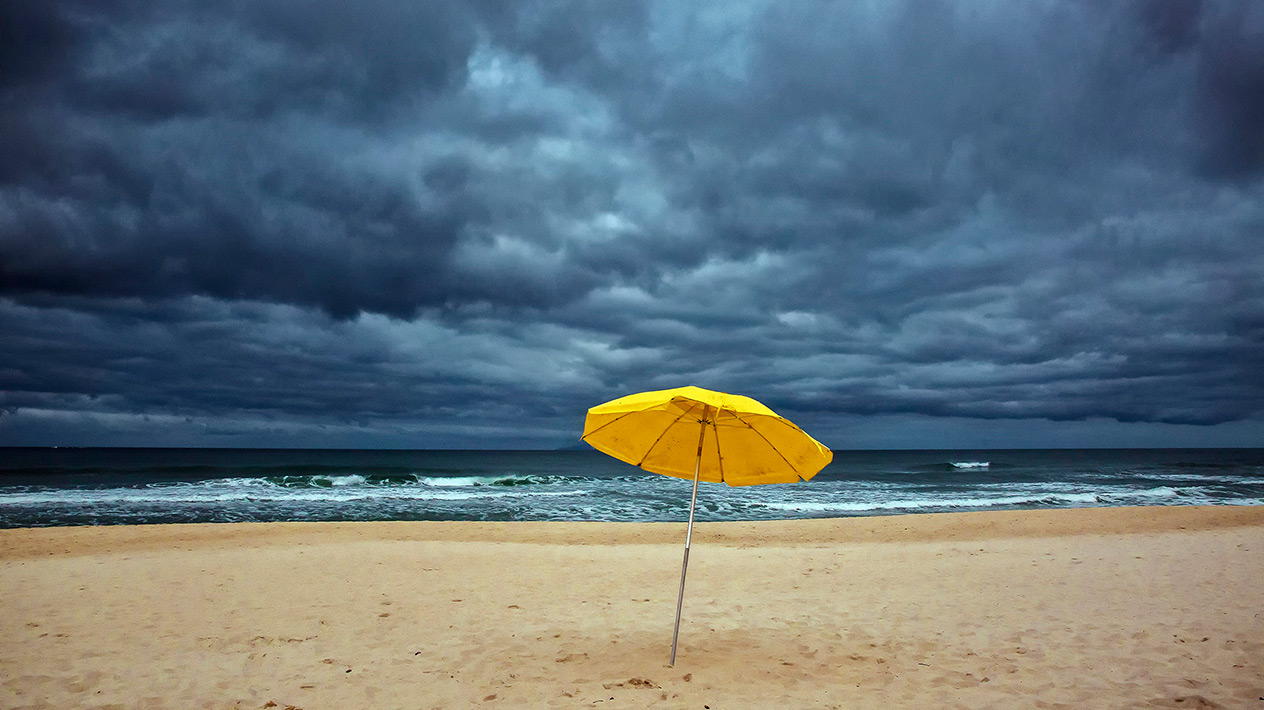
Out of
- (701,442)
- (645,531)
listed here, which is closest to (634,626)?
(701,442)

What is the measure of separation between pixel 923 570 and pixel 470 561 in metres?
7.70

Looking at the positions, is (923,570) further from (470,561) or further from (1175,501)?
(1175,501)

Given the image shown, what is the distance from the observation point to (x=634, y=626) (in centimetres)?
684

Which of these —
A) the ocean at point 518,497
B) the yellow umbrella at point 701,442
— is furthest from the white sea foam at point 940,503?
the yellow umbrella at point 701,442

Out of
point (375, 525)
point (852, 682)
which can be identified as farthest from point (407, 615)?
point (375, 525)

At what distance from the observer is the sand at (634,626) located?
16.2 ft

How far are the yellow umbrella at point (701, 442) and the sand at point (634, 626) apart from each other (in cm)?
133

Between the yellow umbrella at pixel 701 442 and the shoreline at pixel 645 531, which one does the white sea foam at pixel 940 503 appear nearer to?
the shoreline at pixel 645 531

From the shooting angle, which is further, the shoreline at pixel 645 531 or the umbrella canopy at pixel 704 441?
the shoreline at pixel 645 531

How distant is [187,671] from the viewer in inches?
214

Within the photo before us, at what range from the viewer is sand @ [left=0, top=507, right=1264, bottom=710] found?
4941 mm

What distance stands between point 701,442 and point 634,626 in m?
2.99

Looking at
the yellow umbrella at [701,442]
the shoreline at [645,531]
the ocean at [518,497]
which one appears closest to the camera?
the yellow umbrella at [701,442]

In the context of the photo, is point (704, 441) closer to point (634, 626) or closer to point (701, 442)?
point (701, 442)
